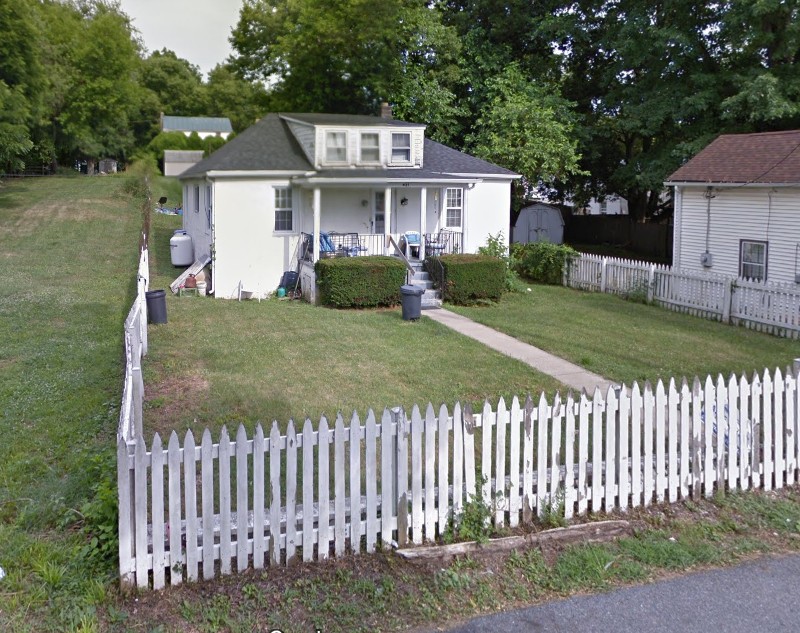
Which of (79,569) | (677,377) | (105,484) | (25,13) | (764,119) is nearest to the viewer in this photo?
(79,569)

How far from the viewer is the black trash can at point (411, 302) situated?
1625 cm

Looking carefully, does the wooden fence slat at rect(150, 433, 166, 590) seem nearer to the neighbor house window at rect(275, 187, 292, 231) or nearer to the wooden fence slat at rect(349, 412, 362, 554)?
the wooden fence slat at rect(349, 412, 362, 554)

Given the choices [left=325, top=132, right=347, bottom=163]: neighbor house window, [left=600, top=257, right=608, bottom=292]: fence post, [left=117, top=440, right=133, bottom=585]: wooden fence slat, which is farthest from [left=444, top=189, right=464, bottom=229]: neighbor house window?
[left=117, top=440, right=133, bottom=585]: wooden fence slat

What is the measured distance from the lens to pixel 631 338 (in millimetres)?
14781

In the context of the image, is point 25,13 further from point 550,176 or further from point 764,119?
point 764,119

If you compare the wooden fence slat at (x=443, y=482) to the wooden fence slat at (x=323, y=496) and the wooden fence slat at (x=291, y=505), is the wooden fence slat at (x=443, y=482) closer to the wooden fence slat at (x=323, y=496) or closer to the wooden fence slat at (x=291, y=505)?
the wooden fence slat at (x=323, y=496)

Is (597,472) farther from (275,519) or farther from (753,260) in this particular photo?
(753,260)

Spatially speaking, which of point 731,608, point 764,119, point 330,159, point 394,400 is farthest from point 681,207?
point 731,608

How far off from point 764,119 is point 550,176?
7.31m

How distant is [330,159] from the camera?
22.3 m

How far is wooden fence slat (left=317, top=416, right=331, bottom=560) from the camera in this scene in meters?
5.53

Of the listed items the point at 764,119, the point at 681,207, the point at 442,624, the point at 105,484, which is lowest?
the point at 442,624

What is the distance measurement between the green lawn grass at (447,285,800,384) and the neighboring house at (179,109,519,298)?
4.02m

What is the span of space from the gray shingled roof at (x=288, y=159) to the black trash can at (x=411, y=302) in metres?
5.81
